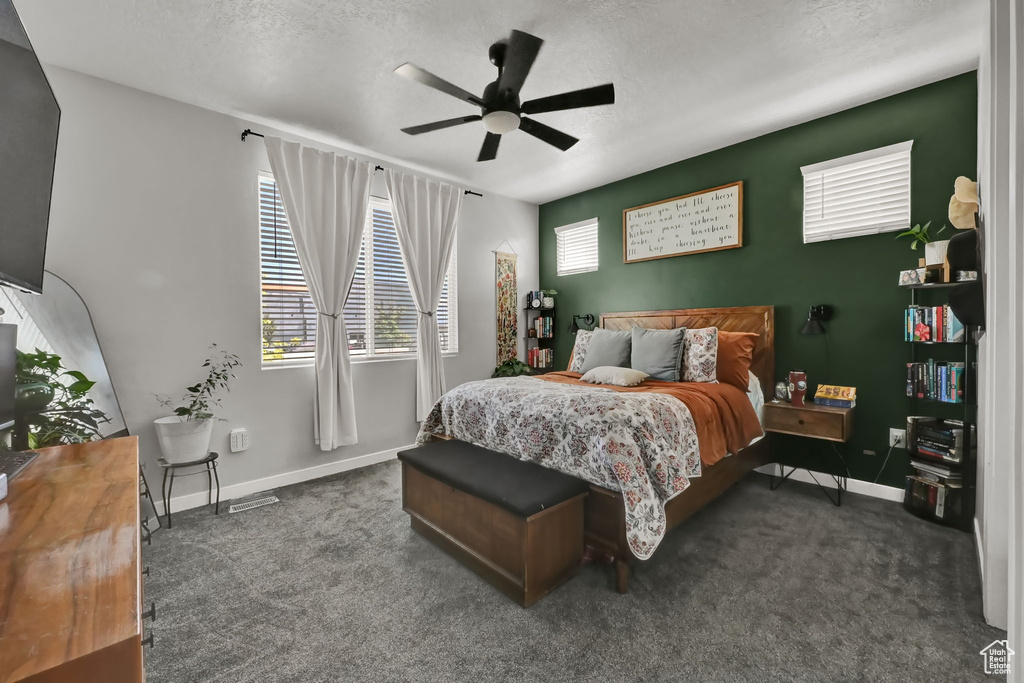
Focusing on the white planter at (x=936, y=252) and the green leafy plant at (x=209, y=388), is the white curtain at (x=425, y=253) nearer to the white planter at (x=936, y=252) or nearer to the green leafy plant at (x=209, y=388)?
the green leafy plant at (x=209, y=388)

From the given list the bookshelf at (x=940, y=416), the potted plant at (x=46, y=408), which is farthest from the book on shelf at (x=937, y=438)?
the potted plant at (x=46, y=408)

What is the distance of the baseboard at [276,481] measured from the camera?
294 centimetres

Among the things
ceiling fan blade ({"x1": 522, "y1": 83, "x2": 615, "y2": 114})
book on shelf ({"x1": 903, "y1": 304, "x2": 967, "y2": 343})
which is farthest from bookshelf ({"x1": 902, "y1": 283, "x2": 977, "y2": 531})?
ceiling fan blade ({"x1": 522, "y1": 83, "x2": 615, "y2": 114})

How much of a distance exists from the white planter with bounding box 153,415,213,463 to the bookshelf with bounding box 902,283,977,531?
14.3 feet

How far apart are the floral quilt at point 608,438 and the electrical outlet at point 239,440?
1.71 meters

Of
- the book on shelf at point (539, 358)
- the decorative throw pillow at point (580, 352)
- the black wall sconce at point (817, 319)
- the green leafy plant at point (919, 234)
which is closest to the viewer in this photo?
the green leafy plant at point (919, 234)

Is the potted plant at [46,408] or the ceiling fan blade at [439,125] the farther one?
the ceiling fan blade at [439,125]

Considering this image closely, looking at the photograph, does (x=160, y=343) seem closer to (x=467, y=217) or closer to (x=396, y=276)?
(x=396, y=276)

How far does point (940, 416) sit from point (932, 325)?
2.08ft

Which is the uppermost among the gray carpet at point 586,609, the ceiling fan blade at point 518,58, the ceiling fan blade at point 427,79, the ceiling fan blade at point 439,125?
the ceiling fan blade at point 518,58

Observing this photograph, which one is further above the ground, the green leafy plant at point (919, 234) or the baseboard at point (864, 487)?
the green leafy plant at point (919, 234)

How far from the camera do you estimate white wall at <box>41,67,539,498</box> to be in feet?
8.60

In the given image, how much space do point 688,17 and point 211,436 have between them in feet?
12.6

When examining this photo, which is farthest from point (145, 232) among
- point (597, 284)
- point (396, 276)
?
point (597, 284)
